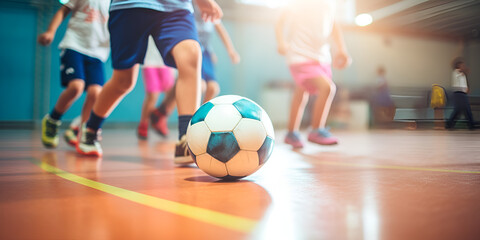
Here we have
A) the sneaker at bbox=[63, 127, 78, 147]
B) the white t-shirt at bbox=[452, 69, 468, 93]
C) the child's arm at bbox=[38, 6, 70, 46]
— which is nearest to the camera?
the white t-shirt at bbox=[452, 69, 468, 93]

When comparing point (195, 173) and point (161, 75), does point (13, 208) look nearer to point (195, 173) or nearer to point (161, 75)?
point (195, 173)

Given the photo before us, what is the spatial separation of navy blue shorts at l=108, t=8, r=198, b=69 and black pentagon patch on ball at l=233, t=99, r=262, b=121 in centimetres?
63

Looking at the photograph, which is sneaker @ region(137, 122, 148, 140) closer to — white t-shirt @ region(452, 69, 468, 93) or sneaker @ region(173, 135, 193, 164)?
sneaker @ region(173, 135, 193, 164)

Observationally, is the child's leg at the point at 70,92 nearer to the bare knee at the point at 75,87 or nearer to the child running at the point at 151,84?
the bare knee at the point at 75,87

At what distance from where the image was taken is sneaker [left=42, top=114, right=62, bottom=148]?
322 cm

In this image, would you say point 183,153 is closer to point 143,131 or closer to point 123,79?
point 123,79

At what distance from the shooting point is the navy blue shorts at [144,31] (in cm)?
209

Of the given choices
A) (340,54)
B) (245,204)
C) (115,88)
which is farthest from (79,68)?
(245,204)

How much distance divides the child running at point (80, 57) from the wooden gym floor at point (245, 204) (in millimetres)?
1358

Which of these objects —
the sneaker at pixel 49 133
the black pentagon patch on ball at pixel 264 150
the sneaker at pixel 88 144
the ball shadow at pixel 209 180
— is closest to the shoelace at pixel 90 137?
the sneaker at pixel 88 144

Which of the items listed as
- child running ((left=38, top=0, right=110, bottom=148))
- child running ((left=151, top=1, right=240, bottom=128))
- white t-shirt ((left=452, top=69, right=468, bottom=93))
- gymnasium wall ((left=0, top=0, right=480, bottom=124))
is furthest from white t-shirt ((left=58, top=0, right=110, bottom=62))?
gymnasium wall ((left=0, top=0, right=480, bottom=124))

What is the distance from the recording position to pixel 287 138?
3715mm

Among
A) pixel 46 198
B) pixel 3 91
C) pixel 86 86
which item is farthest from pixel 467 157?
pixel 3 91

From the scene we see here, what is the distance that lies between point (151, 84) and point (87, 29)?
1.86 meters
